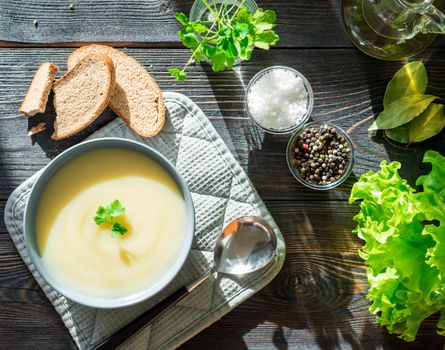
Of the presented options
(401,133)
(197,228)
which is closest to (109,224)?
(197,228)

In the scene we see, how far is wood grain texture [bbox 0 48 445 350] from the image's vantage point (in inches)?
49.6

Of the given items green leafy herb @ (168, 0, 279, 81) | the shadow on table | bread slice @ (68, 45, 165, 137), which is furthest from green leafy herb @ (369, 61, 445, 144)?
the shadow on table

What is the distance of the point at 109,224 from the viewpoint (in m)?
1.08

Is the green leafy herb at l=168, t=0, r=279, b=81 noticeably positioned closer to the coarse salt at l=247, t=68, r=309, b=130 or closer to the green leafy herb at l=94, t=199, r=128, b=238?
the coarse salt at l=247, t=68, r=309, b=130

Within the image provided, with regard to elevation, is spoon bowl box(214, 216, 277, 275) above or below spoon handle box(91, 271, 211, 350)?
above

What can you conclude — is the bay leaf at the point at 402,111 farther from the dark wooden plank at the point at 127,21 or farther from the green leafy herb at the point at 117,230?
the green leafy herb at the point at 117,230

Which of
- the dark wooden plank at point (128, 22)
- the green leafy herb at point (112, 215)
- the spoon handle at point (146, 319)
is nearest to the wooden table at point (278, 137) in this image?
the dark wooden plank at point (128, 22)

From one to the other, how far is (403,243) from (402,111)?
28 cm

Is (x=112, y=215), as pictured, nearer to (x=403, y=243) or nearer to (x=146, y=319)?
(x=146, y=319)

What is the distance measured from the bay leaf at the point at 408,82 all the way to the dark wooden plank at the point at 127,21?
12cm

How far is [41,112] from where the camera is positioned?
123 centimetres

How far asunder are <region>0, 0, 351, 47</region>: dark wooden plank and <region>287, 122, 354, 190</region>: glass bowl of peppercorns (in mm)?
182

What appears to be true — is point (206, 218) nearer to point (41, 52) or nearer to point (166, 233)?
point (166, 233)

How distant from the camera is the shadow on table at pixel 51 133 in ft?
4.09
